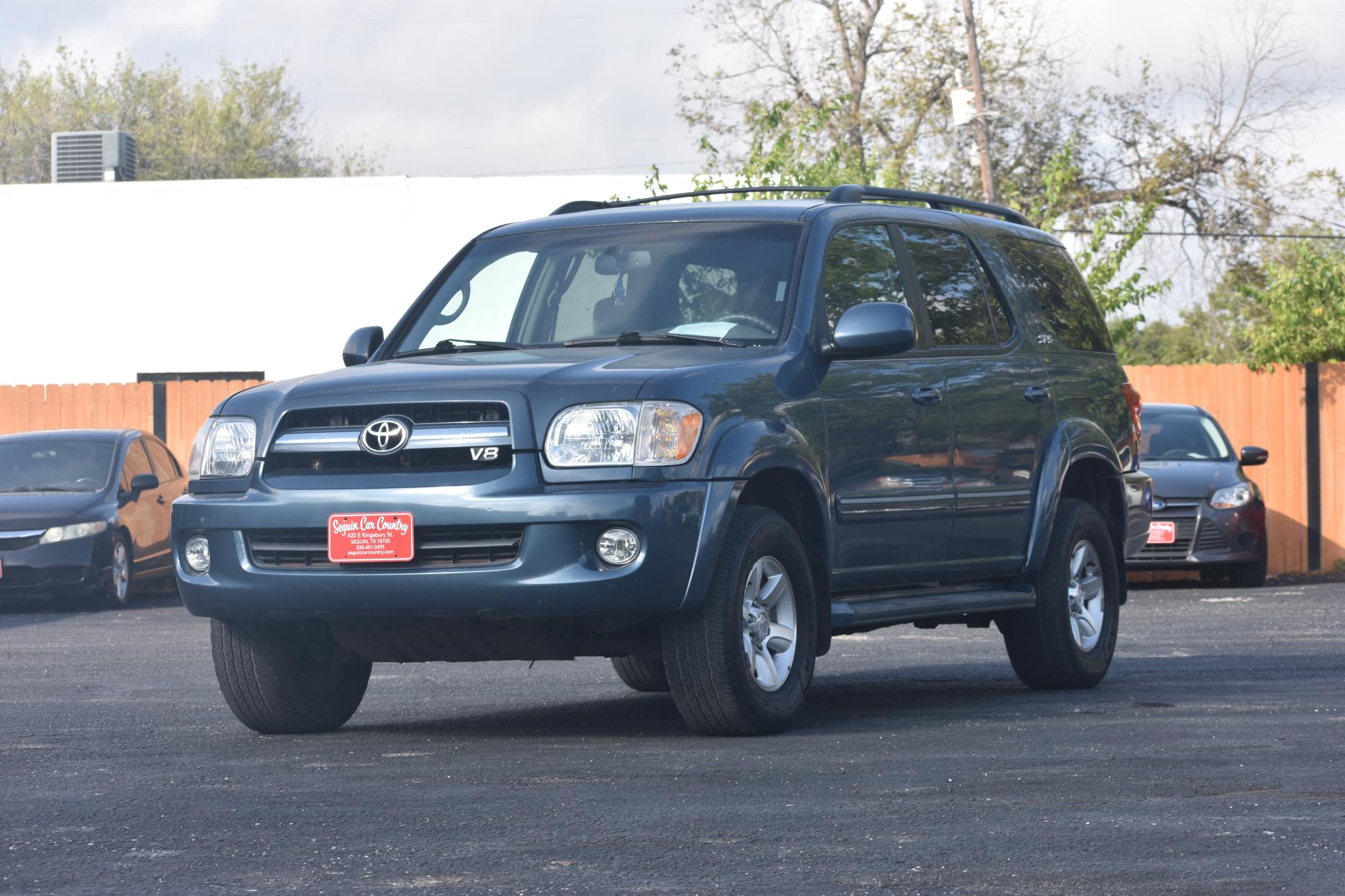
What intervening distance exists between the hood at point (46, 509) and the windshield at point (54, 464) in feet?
1.11

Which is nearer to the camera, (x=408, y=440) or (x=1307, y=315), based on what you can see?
(x=408, y=440)

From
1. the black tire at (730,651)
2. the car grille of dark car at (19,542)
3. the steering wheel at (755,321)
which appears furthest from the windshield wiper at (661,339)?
the car grille of dark car at (19,542)

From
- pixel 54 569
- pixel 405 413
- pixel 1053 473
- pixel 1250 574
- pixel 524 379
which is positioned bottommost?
pixel 1250 574

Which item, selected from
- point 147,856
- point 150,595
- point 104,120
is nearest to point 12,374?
point 150,595

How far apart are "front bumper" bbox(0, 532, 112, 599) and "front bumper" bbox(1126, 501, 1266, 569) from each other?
9.14 meters

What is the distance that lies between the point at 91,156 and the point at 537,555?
32495mm

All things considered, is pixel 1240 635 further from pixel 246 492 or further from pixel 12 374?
pixel 12 374

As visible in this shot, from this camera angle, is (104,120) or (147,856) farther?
(104,120)

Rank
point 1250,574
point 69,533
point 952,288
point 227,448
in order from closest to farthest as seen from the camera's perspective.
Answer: point 227,448 < point 952,288 < point 69,533 < point 1250,574

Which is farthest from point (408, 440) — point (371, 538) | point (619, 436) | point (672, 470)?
point (672, 470)

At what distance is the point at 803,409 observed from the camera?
7355 millimetres

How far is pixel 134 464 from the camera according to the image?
62.5 ft

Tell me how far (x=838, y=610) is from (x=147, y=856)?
3.20 m

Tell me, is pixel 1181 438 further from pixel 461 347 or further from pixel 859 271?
pixel 461 347
